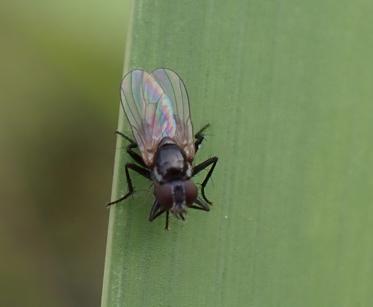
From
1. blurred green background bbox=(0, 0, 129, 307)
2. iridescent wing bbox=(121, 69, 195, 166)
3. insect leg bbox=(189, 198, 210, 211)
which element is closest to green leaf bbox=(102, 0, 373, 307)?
insect leg bbox=(189, 198, 210, 211)

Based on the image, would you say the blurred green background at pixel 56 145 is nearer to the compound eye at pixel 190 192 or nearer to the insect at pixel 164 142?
the insect at pixel 164 142

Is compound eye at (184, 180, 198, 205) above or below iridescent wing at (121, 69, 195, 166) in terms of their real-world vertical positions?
below

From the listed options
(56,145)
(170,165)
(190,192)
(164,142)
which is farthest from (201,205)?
(56,145)

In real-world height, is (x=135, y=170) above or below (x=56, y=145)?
below

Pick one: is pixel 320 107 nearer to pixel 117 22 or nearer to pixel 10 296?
pixel 117 22

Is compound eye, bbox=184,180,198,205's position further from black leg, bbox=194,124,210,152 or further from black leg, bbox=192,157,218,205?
black leg, bbox=194,124,210,152

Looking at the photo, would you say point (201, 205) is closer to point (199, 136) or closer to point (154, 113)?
point (199, 136)
